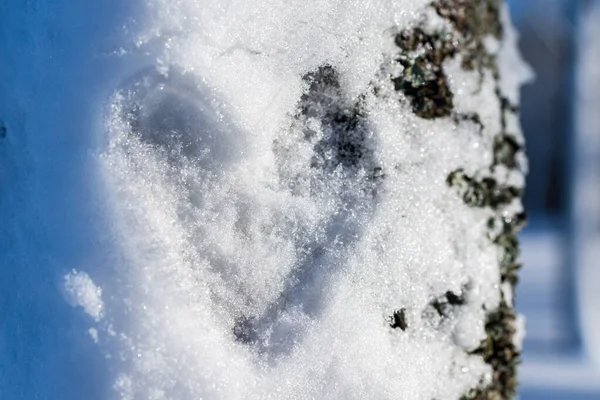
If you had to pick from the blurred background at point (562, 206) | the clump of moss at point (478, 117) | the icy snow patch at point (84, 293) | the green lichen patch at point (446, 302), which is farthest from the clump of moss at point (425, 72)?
the blurred background at point (562, 206)

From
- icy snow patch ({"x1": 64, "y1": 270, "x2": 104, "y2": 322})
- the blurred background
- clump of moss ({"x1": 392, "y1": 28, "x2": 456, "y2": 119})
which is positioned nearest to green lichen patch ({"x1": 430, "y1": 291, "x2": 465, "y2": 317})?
clump of moss ({"x1": 392, "y1": 28, "x2": 456, "y2": 119})

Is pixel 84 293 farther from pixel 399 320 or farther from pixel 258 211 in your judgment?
pixel 399 320

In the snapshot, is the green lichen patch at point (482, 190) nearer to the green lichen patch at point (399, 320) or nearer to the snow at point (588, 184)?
the green lichen patch at point (399, 320)

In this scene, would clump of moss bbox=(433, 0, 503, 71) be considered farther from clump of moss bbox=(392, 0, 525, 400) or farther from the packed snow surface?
the packed snow surface

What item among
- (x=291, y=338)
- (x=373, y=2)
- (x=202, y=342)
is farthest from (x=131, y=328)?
(x=373, y=2)

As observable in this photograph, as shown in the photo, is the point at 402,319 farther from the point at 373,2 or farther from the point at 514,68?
the point at 514,68

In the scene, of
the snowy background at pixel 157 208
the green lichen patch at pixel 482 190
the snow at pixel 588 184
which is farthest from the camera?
the snow at pixel 588 184
